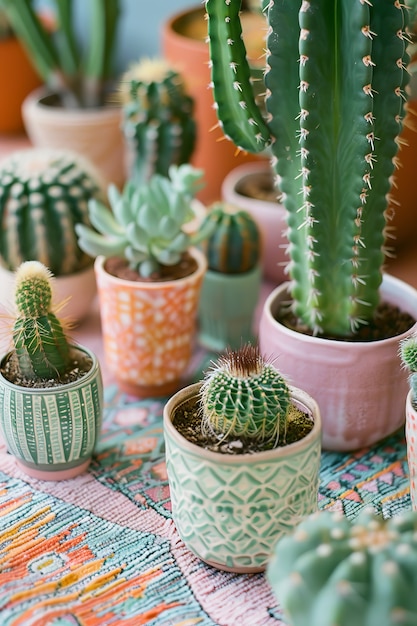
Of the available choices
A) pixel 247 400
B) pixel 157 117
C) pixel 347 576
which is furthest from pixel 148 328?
pixel 347 576

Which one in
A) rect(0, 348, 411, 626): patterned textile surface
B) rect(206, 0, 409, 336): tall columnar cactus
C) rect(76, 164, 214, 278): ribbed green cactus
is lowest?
rect(0, 348, 411, 626): patterned textile surface

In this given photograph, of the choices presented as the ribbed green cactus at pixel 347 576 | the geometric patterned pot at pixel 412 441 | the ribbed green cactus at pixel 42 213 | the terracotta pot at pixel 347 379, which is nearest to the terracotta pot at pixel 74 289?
the ribbed green cactus at pixel 42 213

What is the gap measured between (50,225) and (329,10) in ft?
2.04

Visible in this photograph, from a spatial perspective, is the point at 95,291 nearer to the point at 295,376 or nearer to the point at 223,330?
the point at 223,330

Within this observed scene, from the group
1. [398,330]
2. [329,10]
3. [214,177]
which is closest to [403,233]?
[214,177]

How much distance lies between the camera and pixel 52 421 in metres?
1.12

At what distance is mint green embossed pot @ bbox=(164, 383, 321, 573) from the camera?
95 cm

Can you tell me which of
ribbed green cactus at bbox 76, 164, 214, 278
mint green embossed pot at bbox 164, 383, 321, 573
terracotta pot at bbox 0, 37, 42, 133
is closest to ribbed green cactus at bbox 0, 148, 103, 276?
ribbed green cactus at bbox 76, 164, 214, 278

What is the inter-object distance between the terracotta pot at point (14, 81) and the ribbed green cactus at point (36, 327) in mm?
1221

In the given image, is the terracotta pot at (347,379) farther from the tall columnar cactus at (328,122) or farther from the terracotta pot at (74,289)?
the terracotta pot at (74,289)

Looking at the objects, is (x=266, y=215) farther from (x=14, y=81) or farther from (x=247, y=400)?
(x=14, y=81)

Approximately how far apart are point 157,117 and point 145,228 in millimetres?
392

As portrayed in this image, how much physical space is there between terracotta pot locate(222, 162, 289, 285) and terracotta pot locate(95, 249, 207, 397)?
280mm

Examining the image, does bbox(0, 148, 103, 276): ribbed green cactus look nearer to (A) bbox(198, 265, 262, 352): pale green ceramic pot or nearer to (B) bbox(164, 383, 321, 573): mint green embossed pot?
(A) bbox(198, 265, 262, 352): pale green ceramic pot
